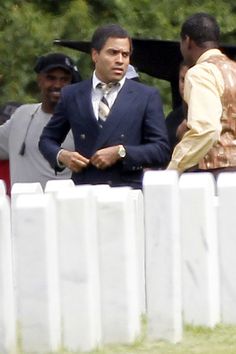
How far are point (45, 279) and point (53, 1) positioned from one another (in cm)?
711

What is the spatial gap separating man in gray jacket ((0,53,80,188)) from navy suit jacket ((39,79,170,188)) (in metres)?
1.03

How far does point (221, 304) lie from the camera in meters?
6.75

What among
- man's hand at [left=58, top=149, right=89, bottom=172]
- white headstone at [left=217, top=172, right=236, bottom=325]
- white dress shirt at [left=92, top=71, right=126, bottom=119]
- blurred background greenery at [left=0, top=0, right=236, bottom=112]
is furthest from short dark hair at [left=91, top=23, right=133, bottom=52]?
blurred background greenery at [left=0, top=0, right=236, bottom=112]

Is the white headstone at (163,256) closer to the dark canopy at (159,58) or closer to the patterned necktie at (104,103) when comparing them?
the patterned necktie at (104,103)

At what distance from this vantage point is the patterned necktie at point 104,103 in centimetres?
834

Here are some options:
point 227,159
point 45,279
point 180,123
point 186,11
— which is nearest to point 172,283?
point 45,279

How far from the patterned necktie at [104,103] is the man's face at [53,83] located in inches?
44.4

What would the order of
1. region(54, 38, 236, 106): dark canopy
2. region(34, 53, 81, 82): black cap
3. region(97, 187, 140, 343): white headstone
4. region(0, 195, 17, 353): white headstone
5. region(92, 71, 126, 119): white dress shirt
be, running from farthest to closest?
1. region(54, 38, 236, 106): dark canopy
2. region(34, 53, 81, 82): black cap
3. region(92, 71, 126, 119): white dress shirt
4. region(97, 187, 140, 343): white headstone
5. region(0, 195, 17, 353): white headstone

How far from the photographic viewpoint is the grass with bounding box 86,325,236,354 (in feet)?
20.4

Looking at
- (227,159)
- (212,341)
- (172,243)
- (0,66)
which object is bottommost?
(212,341)

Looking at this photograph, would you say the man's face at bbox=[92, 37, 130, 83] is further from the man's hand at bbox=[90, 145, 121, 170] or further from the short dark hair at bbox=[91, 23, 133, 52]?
the man's hand at bbox=[90, 145, 121, 170]

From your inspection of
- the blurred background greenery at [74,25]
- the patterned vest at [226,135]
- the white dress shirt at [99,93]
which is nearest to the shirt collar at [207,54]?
the patterned vest at [226,135]

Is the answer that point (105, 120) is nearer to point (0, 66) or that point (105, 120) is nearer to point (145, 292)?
point (145, 292)

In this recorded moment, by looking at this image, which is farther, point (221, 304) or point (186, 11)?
point (186, 11)
